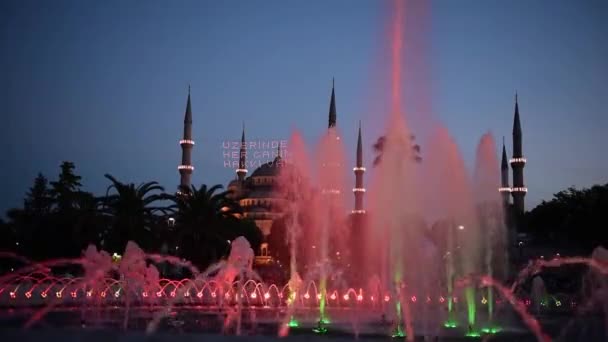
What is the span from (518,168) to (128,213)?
37.3 metres

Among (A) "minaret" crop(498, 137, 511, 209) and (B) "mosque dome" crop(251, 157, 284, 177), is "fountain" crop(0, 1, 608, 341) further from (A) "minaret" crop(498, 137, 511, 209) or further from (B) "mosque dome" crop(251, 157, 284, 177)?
(B) "mosque dome" crop(251, 157, 284, 177)

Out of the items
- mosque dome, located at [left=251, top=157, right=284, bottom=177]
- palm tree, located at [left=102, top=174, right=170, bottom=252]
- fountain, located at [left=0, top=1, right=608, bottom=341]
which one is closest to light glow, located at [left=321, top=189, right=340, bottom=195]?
fountain, located at [left=0, top=1, right=608, bottom=341]

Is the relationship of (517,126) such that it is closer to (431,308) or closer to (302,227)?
(302,227)

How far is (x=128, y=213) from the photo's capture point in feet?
107

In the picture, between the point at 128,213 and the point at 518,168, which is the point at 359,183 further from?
the point at 128,213

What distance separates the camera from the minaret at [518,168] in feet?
192

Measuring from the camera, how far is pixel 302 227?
172 feet

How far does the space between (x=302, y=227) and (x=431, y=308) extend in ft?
106

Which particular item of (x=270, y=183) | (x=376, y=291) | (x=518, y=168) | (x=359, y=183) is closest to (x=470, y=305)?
(x=376, y=291)

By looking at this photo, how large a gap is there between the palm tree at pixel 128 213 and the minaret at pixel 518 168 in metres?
Answer: 35.5

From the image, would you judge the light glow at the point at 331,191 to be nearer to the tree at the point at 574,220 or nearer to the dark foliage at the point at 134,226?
the dark foliage at the point at 134,226

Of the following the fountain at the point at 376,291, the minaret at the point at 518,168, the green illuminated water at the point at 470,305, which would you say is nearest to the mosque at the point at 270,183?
the minaret at the point at 518,168

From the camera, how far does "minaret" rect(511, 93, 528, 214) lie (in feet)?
192

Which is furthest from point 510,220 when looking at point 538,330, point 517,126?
point 538,330
